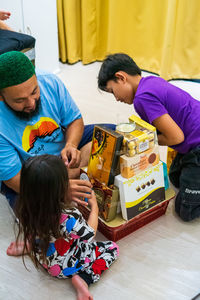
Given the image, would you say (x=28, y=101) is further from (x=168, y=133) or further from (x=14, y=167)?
(x=168, y=133)

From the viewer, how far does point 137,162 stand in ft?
4.03

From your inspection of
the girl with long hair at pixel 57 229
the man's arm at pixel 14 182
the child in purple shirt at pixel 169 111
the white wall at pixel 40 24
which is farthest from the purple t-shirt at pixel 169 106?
the white wall at pixel 40 24

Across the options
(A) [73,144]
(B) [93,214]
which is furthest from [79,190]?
(A) [73,144]

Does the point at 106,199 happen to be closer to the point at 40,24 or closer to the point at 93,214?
the point at 93,214

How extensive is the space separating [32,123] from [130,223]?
58cm

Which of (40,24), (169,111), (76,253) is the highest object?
(40,24)

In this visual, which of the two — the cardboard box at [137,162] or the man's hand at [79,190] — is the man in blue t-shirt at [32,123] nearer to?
the man's hand at [79,190]

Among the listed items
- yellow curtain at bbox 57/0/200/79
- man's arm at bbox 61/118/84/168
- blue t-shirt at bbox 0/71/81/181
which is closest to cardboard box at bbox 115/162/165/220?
man's arm at bbox 61/118/84/168

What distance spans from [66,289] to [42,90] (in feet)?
2.64

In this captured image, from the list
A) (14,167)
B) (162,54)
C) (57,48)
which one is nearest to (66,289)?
(14,167)

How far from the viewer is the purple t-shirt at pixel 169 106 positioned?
1.33 meters

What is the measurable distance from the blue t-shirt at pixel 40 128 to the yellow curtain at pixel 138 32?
4.38 feet

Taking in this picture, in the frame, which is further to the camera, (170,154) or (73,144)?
(170,154)

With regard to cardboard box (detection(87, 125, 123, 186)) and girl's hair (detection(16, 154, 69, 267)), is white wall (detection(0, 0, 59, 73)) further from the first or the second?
girl's hair (detection(16, 154, 69, 267))
